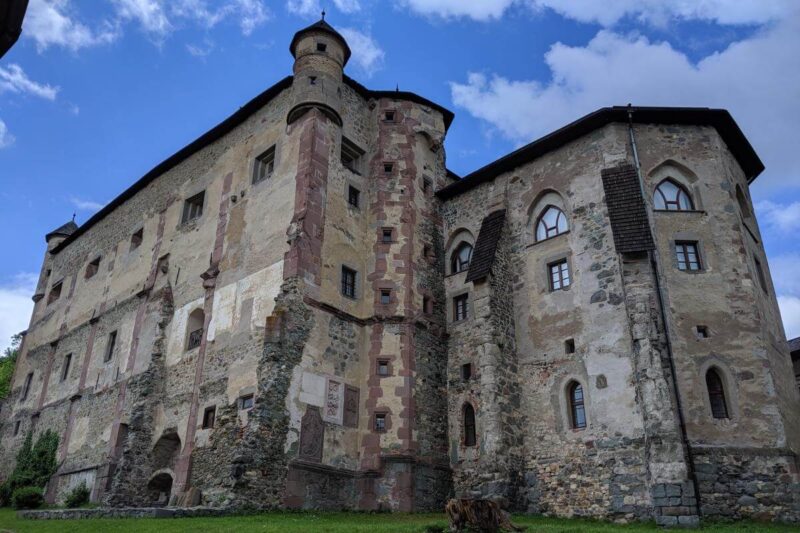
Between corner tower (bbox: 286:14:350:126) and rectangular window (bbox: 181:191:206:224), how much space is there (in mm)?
6564

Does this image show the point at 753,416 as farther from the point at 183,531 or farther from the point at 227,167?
the point at 227,167

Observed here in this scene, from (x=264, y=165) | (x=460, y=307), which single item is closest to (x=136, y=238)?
(x=264, y=165)

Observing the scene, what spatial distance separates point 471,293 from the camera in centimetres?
2439

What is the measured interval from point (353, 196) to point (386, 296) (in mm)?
4437

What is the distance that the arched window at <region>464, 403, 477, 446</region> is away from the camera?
2212 centimetres

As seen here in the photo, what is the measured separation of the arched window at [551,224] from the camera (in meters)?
22.9

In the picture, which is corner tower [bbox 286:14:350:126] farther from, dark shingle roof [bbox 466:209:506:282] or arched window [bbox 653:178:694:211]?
arched window [bbox 653:178:694:211]

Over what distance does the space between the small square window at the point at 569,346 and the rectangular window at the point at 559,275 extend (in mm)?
1887

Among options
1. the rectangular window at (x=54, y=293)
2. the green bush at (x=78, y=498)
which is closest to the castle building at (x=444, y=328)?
the green bush at (x=78, y=498)

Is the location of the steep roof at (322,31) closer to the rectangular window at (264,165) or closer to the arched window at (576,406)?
the rectangular window at (264,165)

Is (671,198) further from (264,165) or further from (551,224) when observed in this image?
(264,165)

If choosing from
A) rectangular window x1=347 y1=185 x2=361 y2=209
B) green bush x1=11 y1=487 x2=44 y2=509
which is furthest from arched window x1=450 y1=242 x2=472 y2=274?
green bush x1=11 y1=487 x2=44 y2=509

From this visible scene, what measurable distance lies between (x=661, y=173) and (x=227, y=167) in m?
17.3

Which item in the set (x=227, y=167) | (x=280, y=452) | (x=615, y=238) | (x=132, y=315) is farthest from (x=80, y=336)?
(x=615, y=238)
